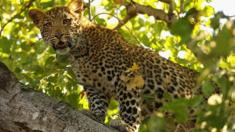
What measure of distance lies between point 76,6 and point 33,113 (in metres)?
3.13

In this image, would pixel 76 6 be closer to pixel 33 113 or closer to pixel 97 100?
pixel 97 100

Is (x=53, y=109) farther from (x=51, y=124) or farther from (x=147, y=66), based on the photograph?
(x=147, y=66)

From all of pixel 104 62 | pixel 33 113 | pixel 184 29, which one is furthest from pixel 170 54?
pixel 184 29

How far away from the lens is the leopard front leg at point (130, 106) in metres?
5.36

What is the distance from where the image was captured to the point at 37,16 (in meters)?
6.14

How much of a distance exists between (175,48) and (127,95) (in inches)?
50.0

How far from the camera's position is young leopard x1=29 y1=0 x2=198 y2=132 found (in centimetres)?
567

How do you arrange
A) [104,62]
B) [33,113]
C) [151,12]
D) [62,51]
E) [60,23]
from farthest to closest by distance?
1. [60,23]
2. [104,62]
3. [62,51]
4. [151,12]
5. [33,113]

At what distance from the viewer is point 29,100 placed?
10.9 feet

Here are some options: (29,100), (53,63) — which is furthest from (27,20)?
(29,100)

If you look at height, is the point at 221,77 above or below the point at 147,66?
below

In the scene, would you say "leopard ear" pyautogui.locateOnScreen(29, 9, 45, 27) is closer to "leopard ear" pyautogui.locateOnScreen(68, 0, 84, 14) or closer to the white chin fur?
"leopard ear" pyautogui.locateOnScreen(68, 0, 84, 14)

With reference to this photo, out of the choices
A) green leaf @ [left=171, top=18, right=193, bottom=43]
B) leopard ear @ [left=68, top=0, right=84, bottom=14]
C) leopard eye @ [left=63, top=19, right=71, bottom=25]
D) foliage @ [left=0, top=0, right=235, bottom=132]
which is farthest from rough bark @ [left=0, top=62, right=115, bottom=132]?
leopard ear @ [left=68, top=0, right=84, bottom=14]

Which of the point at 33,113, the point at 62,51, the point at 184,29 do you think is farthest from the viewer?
the point at 62,51
